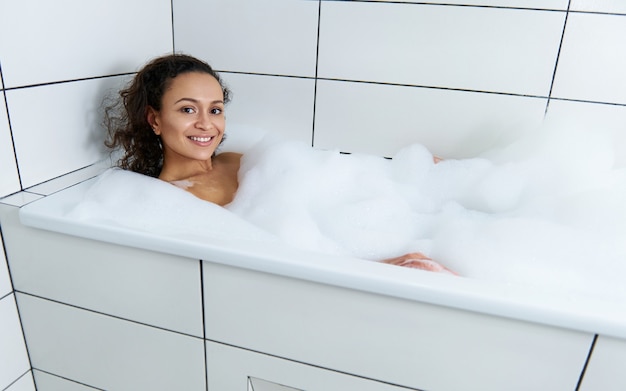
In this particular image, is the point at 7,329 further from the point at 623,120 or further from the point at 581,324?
the point at 623,120

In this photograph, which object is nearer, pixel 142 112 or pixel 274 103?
pixel 142 112

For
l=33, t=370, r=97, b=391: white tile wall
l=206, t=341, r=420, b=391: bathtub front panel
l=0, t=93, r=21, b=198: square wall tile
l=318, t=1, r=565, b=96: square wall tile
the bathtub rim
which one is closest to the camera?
the bathtub rim

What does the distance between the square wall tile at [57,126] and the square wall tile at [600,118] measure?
128 centimetres

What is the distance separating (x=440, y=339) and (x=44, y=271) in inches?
33.4

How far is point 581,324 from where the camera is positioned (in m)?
0.69

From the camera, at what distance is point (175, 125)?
114 centimetres

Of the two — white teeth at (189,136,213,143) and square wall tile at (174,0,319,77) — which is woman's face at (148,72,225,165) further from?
square wall tile at (174,0,319,77)

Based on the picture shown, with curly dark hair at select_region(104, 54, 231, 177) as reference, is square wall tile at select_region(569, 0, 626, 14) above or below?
above

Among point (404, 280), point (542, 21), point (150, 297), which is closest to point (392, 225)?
point (404, 280)

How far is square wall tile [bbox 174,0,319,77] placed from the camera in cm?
137

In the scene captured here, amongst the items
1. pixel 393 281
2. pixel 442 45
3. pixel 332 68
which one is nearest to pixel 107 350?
pixel 393 281

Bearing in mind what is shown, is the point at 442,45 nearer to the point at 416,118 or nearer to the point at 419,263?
the point at 416,118

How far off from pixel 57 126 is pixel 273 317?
2.43 feet

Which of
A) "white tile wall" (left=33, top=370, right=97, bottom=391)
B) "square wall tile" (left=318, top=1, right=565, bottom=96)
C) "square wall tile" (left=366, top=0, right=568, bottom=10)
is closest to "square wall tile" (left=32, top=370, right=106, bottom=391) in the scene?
"white tile wall" (left=33, top=370, right=97, bottom=391)
